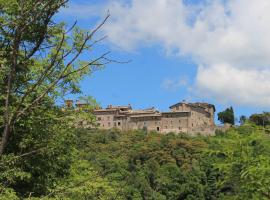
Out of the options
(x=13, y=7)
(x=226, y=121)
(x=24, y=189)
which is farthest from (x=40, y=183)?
(x=226, y=121)

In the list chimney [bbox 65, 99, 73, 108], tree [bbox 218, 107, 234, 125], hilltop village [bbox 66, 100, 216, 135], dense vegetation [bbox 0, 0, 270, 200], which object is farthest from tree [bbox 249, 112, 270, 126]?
chimney [bbox 65, 99, 73, 108]

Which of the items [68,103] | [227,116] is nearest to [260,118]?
[227,116]

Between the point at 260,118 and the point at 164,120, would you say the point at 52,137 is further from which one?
the point at 164,120

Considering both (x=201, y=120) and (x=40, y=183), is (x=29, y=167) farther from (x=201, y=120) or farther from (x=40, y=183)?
(x=201, y=120)

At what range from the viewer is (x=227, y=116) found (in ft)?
362

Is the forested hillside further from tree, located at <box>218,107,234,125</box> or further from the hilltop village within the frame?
tree, located at <box>218,107,234,125</box>

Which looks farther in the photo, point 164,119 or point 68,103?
point 164,119

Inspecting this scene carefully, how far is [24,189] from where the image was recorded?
966 centimetres

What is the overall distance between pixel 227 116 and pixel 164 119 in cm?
1551

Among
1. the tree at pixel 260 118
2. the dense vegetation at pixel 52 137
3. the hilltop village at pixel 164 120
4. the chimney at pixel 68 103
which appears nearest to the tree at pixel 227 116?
the hilltop village at pixel 164 120

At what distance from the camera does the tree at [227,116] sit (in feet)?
362

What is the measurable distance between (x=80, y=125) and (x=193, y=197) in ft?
183

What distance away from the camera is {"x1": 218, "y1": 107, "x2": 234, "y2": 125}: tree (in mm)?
110188

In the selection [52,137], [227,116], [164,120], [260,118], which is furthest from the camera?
[227,116]
